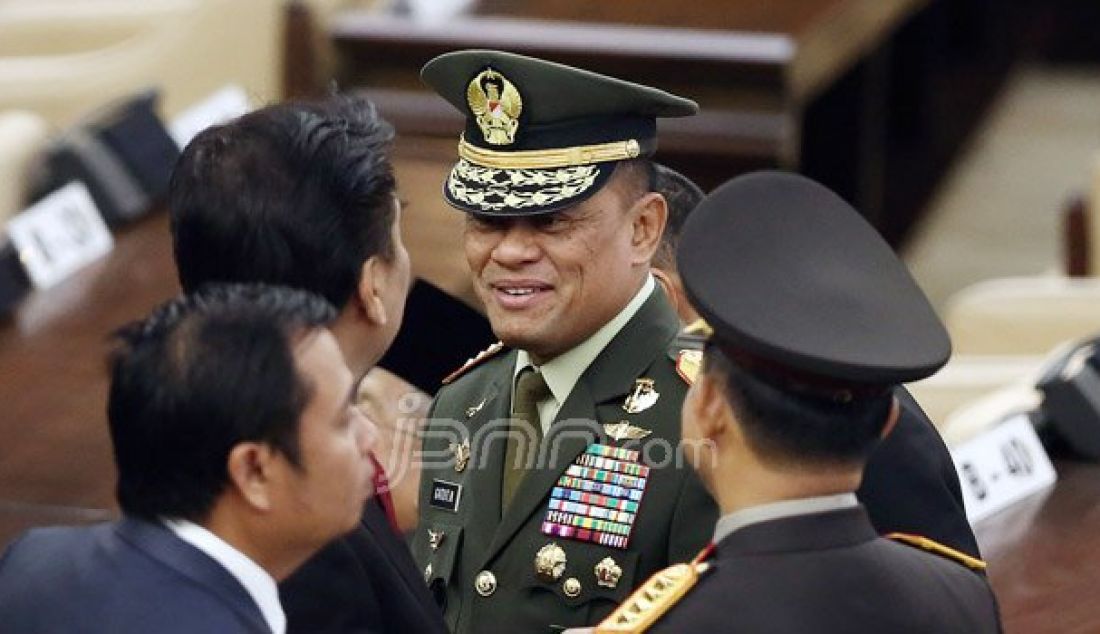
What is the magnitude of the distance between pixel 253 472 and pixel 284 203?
407 millimetres

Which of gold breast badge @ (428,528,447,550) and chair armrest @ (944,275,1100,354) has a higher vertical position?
gold breast badge @ (428,528,447,550)

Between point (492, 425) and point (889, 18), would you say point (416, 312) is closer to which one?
point (492, 425)

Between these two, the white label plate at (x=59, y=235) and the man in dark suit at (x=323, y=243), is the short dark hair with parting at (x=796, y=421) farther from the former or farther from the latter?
the white label plate at (x=59, y=235)

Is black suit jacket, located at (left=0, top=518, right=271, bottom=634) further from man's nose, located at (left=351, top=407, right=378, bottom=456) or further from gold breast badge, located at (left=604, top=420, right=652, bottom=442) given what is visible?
gold breast badge, located at (left=604, top=420, right=652, bottom=442)

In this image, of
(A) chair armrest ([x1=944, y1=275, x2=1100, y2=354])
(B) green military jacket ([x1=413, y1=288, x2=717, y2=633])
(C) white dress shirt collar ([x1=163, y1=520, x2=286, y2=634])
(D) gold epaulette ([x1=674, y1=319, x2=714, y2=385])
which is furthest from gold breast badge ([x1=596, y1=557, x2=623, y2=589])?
(A) chair armrest ([x1=944, y1=275, x2=1100, y2=354])

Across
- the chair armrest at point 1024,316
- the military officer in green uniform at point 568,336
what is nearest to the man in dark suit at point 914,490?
the military officer in green uniform at point 568,336

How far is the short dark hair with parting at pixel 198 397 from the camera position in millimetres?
1825

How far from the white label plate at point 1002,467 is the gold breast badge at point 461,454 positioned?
0.99 m

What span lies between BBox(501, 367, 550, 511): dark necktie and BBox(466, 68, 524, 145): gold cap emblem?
0.85ft

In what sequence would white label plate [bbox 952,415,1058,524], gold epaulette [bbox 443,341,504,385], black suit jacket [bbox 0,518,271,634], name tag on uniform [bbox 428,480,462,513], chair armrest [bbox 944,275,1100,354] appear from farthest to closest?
1. chair armrest [bbox 944,275,1100,354]
2. white label plate [bbox 952,415,1058,524]
3. gold epaulette [bbox 443,341,504,385]
4. name tag on uniform [bbox 428,480,462,513]
5. black suit jacket [bbox 0,518,271,634]

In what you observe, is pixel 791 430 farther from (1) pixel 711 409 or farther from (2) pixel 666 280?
(2) pixel 666 280

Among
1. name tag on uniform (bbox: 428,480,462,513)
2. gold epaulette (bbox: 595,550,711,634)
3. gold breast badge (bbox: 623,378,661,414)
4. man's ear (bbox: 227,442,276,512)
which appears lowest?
name tag on uniform (bbox: 428,480,462,513)

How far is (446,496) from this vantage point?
2582 millimetres

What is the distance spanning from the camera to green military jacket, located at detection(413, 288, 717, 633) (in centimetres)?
237
